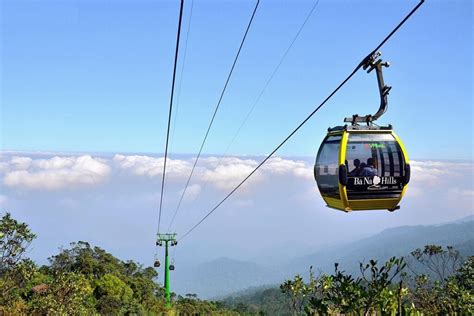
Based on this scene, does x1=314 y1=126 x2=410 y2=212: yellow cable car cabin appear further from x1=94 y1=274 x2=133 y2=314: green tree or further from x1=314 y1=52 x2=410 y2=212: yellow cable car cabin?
x1=94 y1=274 x2=133 y2=314: green tree

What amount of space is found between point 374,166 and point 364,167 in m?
0.21

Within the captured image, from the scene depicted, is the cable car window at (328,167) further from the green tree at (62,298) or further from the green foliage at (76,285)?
the green tree at (62,298)

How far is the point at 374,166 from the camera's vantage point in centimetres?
902

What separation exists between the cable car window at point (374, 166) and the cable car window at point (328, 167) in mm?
239

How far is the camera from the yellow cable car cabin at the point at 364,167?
8.80 metres

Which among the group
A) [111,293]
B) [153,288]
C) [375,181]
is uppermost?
[375,181]

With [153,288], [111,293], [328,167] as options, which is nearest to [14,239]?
[328,167]

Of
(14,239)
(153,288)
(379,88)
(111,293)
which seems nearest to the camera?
(379,88)

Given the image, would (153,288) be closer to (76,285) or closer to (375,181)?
(76,285)

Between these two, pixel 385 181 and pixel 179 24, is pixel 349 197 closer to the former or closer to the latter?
pixel 385 181

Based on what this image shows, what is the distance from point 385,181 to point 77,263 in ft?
126

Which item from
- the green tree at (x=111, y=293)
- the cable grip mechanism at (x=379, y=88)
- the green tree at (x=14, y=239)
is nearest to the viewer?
the cable grip mechanism at (x=379, y=88)

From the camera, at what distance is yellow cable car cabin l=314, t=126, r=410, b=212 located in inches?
346

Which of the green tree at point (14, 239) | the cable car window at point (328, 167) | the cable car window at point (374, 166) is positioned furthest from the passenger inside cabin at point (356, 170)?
the green tree at point (14, 239)
